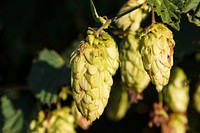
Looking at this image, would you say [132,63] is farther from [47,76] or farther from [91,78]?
[47,76]

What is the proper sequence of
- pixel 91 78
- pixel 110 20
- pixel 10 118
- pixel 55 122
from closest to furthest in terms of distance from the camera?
pixel 91 78, pixel 110 20, pixel 55 122, pixel 10 118

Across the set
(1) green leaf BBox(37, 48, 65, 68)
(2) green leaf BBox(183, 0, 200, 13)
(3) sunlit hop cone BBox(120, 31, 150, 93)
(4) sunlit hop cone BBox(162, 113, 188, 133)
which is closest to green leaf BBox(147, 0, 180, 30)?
(2) green leaf BBox(183, 0, 200, 13)

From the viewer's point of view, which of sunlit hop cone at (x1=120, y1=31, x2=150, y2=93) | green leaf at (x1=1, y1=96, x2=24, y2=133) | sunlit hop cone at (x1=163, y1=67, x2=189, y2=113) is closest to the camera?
sunlit hop cone at (x1=120, y1=31, x2=150, y2=93)

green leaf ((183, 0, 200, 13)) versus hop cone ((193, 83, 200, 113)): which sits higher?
green leaf ((183, 0, 200, 13))

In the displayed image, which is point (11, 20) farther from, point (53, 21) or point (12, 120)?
point (12, 120)

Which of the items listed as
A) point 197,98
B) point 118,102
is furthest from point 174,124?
point 118,102

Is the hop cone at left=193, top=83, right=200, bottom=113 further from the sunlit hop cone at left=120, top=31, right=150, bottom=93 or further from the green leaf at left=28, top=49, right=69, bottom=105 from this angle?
the green leaf at left=28, top=49, right=69, bottom=105
